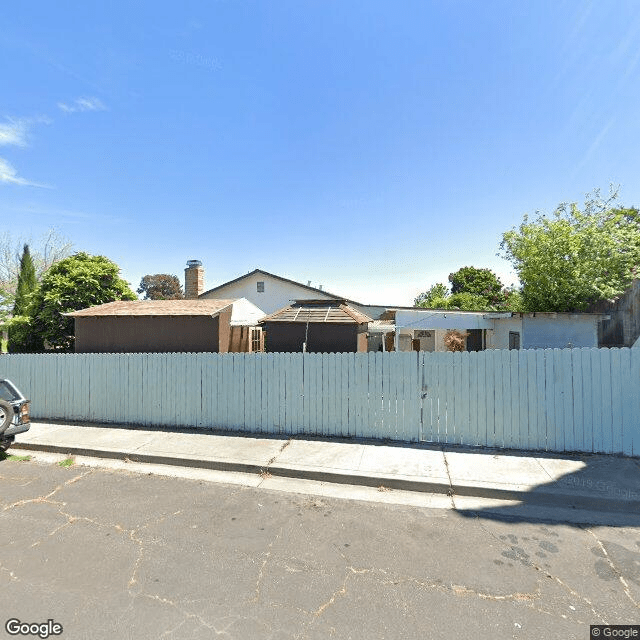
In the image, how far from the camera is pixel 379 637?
2719 millimetres

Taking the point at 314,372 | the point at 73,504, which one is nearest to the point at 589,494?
the point at 314,372

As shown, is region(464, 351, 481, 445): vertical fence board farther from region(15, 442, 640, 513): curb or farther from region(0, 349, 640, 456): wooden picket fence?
region(15, 442, 640, 513): curb

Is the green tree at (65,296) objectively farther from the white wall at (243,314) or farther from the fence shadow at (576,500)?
the fence shadow at (576,500)

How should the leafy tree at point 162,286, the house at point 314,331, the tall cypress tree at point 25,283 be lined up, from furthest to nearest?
the leafy tree at point 162,286, the tall cypress tree at point 25,283, the house at point 314,331

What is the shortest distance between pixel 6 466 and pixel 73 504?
2.63m

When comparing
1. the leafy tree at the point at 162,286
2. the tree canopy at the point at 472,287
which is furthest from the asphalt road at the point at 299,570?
the leafy tree at the point at 162,286

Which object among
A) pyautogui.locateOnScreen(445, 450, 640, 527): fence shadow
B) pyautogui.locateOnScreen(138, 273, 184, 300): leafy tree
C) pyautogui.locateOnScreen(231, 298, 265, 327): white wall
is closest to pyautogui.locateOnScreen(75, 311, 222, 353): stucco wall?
→ pyautogui.locateOnScreen(231, 298, 265, 327): white wall

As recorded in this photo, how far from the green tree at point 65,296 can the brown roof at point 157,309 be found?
12.4ft

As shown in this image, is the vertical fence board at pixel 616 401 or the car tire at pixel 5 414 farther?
the car tire at pixel 5 414

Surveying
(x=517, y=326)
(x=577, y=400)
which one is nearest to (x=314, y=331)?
(x=577, y=400)

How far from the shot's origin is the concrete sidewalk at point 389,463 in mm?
5020

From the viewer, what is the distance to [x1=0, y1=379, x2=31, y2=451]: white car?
6.57m

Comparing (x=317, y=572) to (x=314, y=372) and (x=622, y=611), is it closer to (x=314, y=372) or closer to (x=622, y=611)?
(x=622, y=611)

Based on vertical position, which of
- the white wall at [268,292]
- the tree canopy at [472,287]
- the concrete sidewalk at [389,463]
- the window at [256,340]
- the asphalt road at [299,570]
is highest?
the tree canopy at [472,287]
